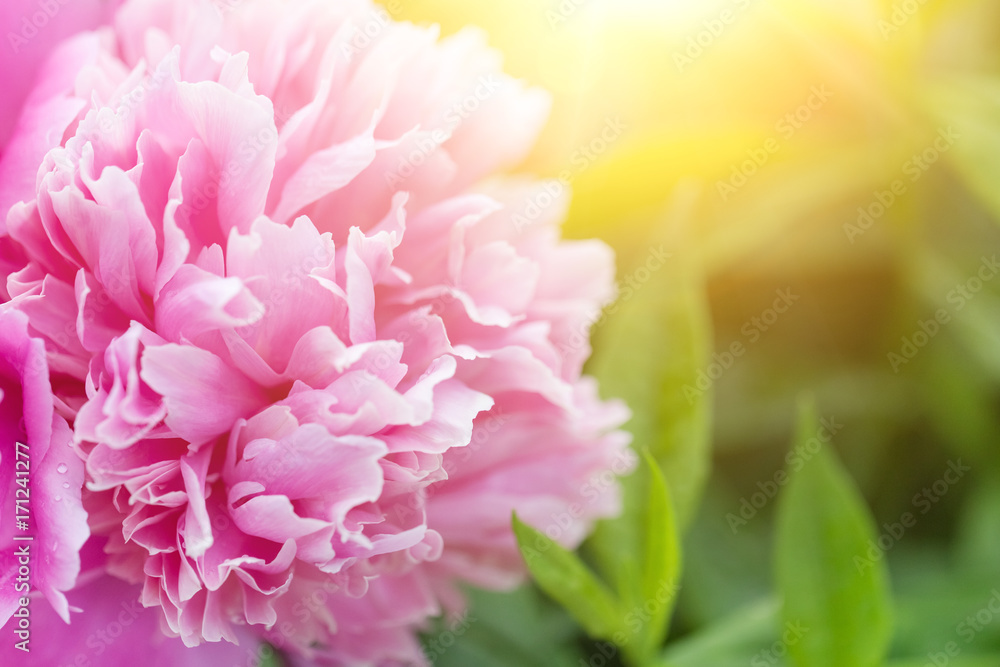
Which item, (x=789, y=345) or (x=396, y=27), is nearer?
(x=396, y=27)

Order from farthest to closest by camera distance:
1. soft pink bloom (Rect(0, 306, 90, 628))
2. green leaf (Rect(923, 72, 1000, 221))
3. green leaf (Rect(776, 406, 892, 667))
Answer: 1. green leaf (Rect(923, 72, 1000, 221))
2. green leaf (Rect(776, 406, 892, 667))
3. soft pink bloom (Rect(0, 306, 90, 628))

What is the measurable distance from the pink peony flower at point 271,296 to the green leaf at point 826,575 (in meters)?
0.13

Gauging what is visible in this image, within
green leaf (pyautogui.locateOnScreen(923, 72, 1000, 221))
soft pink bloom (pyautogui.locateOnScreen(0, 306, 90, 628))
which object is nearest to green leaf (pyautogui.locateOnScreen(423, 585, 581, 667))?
soft pink bloom (pyautogui.locateOnScreen(0, 306, 90, 628))

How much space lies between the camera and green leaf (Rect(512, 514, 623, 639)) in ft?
1.33

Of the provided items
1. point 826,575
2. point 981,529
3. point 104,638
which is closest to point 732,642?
point 826,575

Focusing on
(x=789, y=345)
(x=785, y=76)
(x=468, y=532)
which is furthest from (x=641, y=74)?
(x=468, y=532)

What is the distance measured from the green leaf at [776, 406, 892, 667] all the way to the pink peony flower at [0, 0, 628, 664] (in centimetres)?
13

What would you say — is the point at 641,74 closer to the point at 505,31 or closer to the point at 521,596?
the point at 505,31

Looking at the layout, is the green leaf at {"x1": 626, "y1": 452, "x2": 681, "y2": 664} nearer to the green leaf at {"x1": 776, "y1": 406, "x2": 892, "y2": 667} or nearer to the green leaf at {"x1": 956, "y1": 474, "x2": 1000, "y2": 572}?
the green leaf at {"x1": 776, "y1": 406, "x2": 892, "y2": 667}

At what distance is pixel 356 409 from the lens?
12.8 inches

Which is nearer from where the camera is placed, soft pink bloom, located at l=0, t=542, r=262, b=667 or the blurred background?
soft pink bloom, located at l=0, t=542, r=262, b=667

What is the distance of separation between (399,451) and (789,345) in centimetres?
44

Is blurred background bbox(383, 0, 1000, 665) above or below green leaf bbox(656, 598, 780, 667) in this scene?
above

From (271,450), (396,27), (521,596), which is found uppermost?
(396,27)
